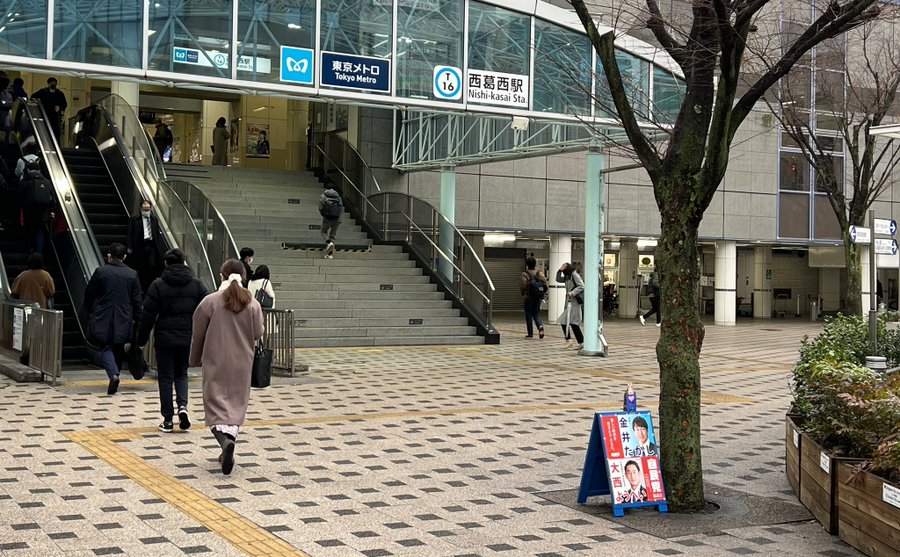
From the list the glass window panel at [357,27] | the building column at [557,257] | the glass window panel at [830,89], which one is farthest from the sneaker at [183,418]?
the building column at [557,257]

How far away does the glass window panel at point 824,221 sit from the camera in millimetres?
31844

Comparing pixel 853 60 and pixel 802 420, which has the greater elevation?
pixel 853 60

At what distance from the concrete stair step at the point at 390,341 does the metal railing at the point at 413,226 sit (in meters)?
0.50

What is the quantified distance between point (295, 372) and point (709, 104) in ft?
26.8

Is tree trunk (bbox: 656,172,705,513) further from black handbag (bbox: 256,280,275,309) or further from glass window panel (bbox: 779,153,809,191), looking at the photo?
glass window panel (bbox: 779,153,809,191)

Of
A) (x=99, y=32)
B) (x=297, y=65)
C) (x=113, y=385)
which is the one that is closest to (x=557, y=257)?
(x=297, y=65)

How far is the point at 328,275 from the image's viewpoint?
20.8 meters

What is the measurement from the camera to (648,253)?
35344 mm

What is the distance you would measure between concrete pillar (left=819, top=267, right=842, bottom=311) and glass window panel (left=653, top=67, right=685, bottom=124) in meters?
24.6

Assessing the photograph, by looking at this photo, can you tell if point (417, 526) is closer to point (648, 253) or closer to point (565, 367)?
point (565, 367)

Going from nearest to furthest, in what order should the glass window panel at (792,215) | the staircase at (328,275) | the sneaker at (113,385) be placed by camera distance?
the sneaker at (113,385), the staircase at (328,275), the glass window panel at (792,215)

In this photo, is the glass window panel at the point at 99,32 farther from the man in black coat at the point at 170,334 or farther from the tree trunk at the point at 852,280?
the tree trunk at the point at 852,280

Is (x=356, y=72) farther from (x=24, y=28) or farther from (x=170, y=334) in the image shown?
(x=170, y=334)

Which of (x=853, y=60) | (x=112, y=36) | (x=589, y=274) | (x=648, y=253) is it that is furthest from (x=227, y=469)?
(x=648, y=253)
